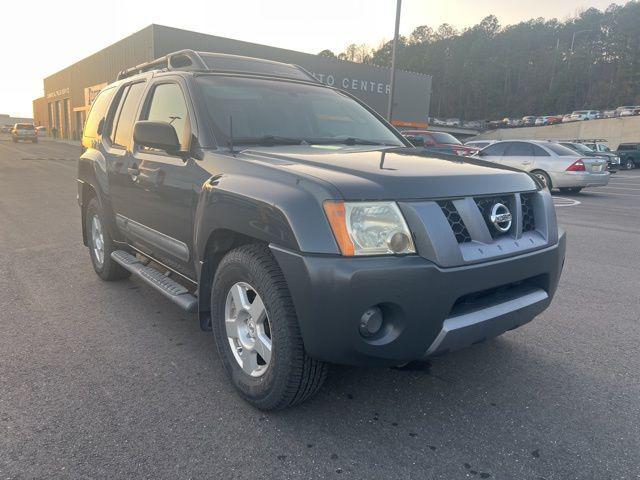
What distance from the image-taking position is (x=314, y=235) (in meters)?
2.17

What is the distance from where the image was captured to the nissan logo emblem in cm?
251

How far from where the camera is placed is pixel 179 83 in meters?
3.52

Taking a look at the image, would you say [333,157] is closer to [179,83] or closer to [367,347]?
[367,347]

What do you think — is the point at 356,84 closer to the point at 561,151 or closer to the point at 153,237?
the point at 561,151

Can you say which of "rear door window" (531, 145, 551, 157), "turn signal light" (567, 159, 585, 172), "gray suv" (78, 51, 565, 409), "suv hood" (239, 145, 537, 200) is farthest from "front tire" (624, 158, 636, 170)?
"suv hood" (239, 145, 537, 200)

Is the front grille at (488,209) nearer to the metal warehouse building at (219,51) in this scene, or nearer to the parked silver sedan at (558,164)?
the parked silver sedan at (558,164)

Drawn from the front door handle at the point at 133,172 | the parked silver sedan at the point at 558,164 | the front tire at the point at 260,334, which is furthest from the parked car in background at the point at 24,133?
the front tire at the point at 260,334

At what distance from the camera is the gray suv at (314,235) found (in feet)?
7.14

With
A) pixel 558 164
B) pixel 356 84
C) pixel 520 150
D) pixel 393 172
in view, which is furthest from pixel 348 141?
pixel 356 84

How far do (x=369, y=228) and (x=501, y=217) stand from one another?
78 centimetres

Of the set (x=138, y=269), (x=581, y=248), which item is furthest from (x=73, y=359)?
(x=581, y=248)

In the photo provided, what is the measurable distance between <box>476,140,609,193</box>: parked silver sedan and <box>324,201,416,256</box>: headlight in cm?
1146

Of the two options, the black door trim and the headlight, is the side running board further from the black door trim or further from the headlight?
the headlight

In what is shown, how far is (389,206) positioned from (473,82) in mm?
116635
